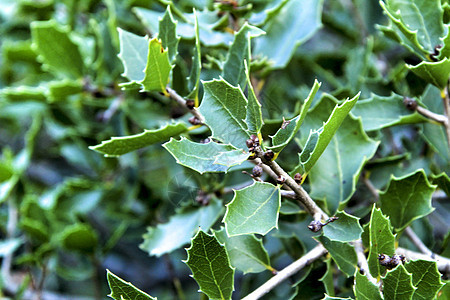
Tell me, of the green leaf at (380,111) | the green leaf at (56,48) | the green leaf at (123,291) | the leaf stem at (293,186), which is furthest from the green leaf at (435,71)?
the green leaf at (56,48)

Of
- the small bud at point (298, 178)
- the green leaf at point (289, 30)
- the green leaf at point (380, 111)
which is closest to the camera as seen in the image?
the small bud at point (298, 178)

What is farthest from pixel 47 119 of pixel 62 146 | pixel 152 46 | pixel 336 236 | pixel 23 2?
pixel 336 236

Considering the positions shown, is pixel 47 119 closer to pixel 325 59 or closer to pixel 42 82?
pixel 42 82

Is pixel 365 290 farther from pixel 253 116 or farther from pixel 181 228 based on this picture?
pixel 181 228

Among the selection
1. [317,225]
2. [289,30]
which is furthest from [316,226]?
[289,30]

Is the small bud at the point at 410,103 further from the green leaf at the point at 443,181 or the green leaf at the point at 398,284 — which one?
the green leaf at the point at 398,284

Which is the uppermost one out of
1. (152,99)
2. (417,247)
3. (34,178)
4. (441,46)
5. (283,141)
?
(441,46)
